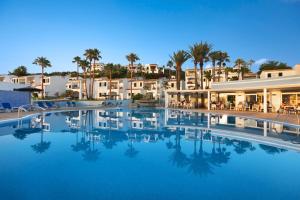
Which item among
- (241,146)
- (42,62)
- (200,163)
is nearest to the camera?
(200,163)

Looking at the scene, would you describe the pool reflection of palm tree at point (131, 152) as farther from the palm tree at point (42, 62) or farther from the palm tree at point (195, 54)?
the palm tree at point (42, 62)

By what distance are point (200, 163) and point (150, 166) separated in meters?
1.55

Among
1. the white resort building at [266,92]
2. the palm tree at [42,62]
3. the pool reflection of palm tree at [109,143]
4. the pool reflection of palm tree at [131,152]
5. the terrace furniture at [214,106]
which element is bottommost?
the pool reflection of palm tree at [131,152]

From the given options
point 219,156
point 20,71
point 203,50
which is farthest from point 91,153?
point 20,71

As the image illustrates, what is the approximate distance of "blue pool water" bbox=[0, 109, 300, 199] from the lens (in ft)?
16.8

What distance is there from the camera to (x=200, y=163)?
7.47 metres

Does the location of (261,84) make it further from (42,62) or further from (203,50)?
(42,62)

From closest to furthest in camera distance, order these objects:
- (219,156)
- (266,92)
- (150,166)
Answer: (150,166) < (219,156) < (266,92)

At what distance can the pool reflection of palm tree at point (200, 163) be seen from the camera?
262 inches

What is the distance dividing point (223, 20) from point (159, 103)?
1541 centimetres

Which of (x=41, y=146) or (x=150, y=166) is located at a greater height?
(x=41, y=146)

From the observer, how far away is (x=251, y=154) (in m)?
8.49

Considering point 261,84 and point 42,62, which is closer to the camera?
point 261,84

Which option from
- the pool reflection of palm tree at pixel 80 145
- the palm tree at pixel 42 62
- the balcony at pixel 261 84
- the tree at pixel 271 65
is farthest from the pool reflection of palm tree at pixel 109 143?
the tree at pixel 271 65
